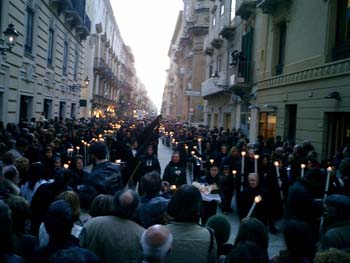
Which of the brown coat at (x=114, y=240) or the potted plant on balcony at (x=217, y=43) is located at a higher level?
the potted plant on balcony at (x=217, y=43)

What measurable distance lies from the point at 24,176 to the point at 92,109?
139ft

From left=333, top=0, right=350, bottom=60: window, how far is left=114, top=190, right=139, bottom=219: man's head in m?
10.6

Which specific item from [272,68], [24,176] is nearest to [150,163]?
[24,176]

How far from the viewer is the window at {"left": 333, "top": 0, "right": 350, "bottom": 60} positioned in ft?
42.8

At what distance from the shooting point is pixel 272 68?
2002 cm

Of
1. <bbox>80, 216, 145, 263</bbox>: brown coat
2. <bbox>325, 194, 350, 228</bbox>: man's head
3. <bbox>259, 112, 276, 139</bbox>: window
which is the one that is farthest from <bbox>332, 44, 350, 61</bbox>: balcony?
<bbox>80, 216, 145, 263</bbox>: brown coat

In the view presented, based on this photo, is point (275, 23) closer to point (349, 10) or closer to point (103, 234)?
point (349, 10)

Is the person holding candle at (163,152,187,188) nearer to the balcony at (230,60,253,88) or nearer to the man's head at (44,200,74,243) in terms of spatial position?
the man's head at (44,200,74,243)

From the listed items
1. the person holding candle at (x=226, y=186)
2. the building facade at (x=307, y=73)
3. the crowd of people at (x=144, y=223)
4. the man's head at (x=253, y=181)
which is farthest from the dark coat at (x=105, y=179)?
the building facade at (x=307, y=73)

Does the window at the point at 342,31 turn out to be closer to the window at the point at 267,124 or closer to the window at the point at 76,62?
the window at the point at 267,124

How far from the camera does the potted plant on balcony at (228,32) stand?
2908cm

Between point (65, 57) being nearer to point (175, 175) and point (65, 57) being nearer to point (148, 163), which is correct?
point (148, 163)

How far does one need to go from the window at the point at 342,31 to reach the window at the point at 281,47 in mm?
5149

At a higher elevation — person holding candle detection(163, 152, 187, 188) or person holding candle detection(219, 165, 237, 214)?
person holding candle detection(163, 152, 187, 188)
